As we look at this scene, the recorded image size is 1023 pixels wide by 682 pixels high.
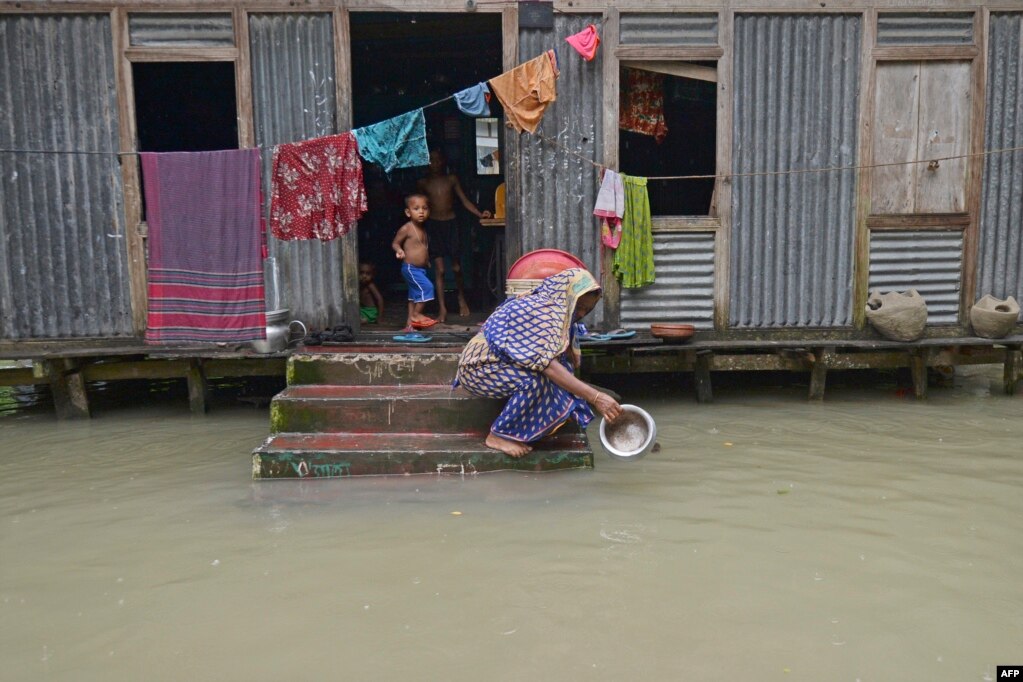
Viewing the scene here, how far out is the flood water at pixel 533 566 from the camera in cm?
327

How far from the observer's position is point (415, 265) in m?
8.19

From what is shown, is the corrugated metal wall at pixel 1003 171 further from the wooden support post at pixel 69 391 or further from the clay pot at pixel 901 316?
the wooden support post at pixel 69 391

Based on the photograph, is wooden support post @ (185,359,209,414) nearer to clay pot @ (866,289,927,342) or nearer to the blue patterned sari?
the blue patterned sari

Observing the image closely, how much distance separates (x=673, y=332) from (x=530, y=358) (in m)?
2.40

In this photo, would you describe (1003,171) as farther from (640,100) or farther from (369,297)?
(369,297)

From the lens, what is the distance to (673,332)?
736 centimetres

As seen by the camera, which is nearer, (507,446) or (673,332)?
(507,446)

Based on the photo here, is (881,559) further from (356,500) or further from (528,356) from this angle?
(356,500)

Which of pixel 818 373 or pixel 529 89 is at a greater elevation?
pixel 529 89

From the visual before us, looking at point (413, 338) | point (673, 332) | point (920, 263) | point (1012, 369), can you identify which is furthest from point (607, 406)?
point (1012, 369)

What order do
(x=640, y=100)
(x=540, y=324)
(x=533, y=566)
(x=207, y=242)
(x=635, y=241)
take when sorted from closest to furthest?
(x=533, y=566) → (x=540, y=324) → (x=207, y=242) → (x=635, y=241) → (x=640, y=100)

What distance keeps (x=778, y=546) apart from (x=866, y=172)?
469cm

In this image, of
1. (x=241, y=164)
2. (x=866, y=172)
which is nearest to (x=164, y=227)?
(x=241, y=164)

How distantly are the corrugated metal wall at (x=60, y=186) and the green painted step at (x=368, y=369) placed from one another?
2.12 meters
